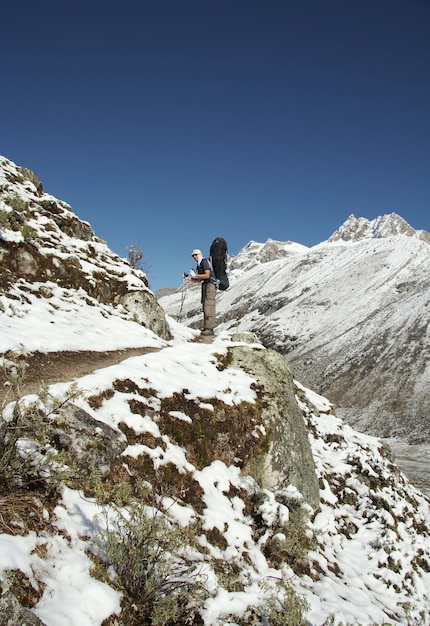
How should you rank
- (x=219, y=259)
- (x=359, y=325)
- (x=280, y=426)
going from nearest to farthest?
(x=280, y=426) < (x=219, y=259) < (x=359, y=325)

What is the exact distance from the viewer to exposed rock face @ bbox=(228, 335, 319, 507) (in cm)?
994

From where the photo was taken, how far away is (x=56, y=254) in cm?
1612

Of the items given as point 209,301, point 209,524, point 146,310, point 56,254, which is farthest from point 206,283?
point 209,524

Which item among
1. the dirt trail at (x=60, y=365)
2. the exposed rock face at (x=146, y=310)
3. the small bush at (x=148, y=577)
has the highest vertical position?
the exposed rock face at (x=146, y=310)

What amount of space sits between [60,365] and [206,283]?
828 centimetres

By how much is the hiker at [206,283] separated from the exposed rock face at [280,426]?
4.29 meters

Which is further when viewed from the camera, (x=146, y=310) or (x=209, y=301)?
(x=146, y=310)

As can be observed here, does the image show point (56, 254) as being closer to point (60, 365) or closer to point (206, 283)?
point (206, 283)

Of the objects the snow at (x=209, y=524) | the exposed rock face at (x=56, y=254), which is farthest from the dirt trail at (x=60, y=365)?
the exposed rock face at (x=56, y=254)

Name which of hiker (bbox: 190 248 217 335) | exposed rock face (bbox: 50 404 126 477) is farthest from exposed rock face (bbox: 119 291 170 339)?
exposed rock face (bbox: 50 404 126 477)

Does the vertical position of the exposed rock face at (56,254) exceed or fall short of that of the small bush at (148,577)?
it exceeds it

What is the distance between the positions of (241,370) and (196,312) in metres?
159

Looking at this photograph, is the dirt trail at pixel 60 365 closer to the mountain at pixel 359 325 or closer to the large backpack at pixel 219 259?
the large backpack at pixel 219 259

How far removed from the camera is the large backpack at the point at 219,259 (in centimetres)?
1639
